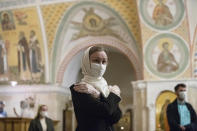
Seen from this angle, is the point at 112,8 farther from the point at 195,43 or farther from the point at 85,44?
the point at 195,43

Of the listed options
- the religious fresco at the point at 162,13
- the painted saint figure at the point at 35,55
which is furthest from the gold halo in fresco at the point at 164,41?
the painted saint figure at the point at 35,55

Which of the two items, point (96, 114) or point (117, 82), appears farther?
point (117, 82)

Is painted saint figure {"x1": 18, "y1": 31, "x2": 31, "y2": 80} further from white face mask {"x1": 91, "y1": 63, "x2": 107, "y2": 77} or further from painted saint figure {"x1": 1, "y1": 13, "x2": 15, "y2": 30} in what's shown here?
white face mask {"x1": 91, "y1": 63, "x2": 107, "y2": 77}

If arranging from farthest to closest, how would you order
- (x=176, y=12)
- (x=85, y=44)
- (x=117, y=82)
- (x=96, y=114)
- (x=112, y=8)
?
1. (x=117, y=82)
2. (x=85, y=44)
3. (x=112, y=8)
4. (x=176, y=12)
5. (x=96, y=114)

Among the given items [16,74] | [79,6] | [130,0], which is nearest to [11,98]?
[16,74]

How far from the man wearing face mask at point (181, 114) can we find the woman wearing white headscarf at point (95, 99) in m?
3.70

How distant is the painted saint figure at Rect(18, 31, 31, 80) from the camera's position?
16.8 meters

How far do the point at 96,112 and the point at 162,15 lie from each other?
477 inches

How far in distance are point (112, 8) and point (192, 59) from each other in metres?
3.54

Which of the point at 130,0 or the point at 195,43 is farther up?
the point at 130,0

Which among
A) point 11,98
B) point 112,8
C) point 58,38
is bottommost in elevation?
point 11,98

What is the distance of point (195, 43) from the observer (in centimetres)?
1454

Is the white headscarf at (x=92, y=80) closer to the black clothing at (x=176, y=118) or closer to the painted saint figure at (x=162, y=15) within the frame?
the black clothing at (x=176, y=118)

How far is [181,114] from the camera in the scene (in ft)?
21.2
